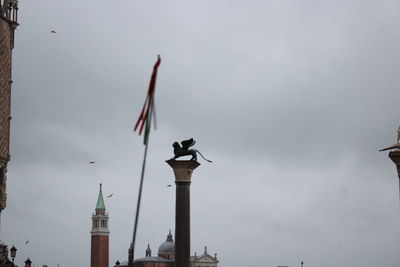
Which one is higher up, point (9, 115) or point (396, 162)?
point (9, 115)

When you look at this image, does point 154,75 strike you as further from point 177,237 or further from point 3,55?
point 3,55

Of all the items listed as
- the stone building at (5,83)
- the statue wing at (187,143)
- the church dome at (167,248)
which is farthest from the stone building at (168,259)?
the statue wing at (187,143)

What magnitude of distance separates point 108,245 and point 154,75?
397 ft

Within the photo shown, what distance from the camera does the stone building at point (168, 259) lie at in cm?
14200

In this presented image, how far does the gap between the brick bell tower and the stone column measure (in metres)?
96.5

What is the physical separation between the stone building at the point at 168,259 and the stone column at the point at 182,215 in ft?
350

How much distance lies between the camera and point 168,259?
145000 millimetres

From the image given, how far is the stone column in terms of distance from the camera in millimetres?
34719

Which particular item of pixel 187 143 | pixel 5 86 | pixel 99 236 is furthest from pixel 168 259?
pixel 187 143

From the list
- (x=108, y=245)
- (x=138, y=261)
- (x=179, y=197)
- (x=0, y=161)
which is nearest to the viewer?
(x=179, y=197)

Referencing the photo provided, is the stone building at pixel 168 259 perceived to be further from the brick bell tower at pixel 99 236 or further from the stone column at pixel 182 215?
the stone column at pixel 182 215

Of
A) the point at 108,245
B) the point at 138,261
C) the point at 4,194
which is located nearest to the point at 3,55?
the point at 4,194

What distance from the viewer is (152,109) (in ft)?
48.4

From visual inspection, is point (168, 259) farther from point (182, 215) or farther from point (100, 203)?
point (182, 215)
